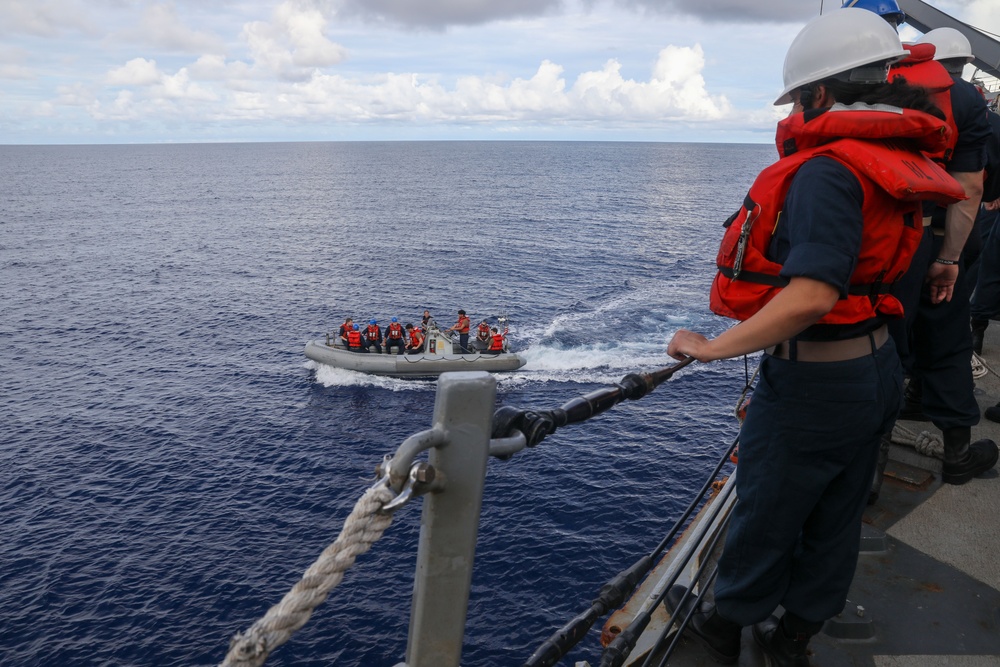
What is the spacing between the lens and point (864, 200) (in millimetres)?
2533

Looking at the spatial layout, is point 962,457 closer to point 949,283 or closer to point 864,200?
point 949,283

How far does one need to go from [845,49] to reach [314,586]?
252cm

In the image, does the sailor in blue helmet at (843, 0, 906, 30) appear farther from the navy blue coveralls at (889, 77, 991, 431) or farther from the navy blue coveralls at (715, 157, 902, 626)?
the navy blue coveralls at (715, 157, 902, 626)

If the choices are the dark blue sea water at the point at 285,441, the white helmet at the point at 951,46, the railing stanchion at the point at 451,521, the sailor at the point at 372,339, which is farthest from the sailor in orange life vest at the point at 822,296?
the sailor at the point at 372,339

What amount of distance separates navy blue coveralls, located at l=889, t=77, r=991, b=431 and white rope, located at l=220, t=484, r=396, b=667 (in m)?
3.66

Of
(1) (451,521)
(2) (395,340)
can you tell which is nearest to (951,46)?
(1) (451,521)

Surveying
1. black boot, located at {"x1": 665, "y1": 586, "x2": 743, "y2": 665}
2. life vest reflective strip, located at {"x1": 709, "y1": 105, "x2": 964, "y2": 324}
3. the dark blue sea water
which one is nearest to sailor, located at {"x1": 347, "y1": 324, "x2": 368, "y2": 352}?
the dark blue sea water

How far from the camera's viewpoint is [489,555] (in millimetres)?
21672

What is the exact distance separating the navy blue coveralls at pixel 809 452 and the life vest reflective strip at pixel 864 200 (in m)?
0.07

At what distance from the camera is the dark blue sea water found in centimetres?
1925

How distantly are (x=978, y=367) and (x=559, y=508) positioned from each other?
57.4 feet

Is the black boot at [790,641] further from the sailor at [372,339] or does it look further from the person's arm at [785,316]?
the sailor at [372,339]

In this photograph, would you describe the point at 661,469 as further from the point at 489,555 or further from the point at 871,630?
the point at 871,630

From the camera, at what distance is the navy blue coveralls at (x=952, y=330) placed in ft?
14.3
